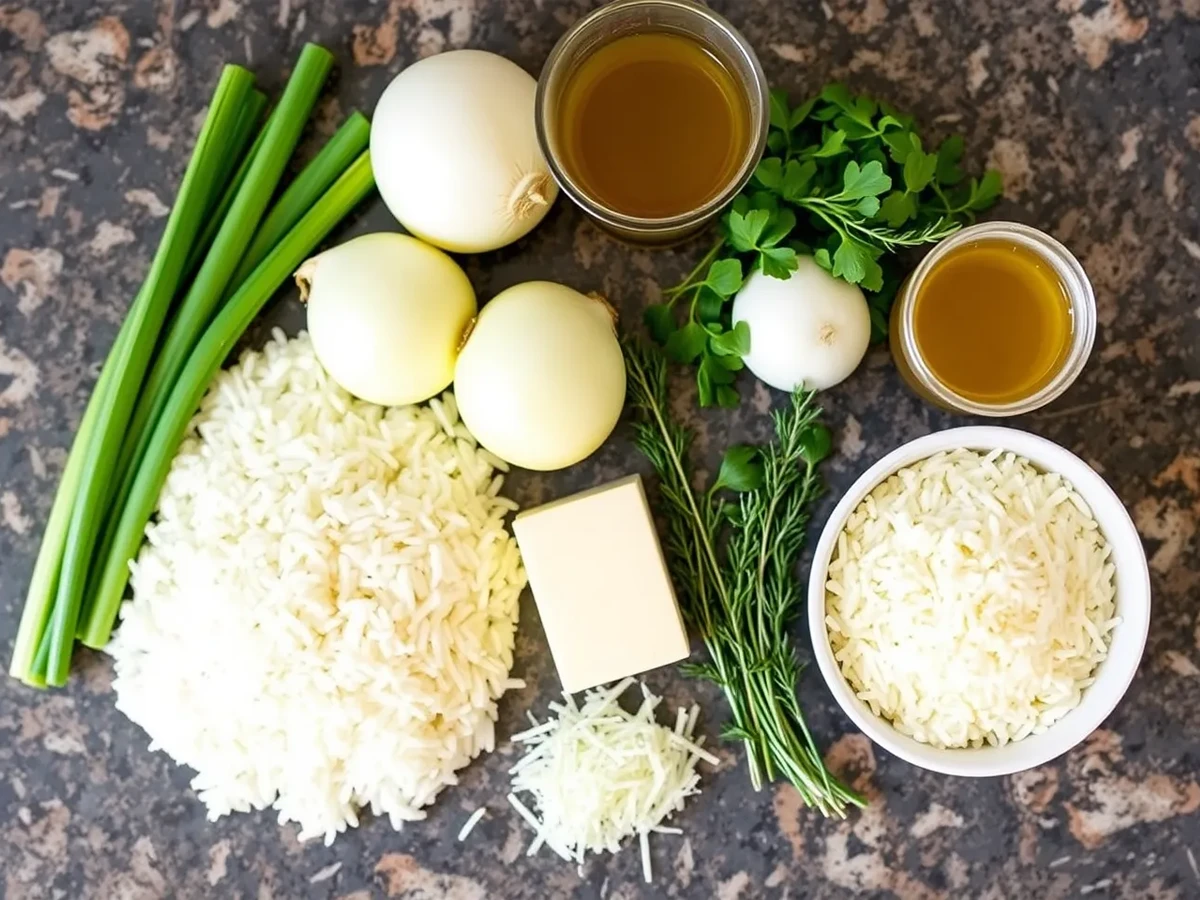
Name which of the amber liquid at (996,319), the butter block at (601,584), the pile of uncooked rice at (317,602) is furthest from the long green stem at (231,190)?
the amber liquid at (996,319)

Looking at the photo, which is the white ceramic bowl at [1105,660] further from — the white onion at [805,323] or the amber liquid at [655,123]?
the amber liquid at [655,123]

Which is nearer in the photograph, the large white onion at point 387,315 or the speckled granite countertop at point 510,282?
the large white onion at point 387,315

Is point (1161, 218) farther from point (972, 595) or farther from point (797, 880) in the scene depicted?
point (797, 880)

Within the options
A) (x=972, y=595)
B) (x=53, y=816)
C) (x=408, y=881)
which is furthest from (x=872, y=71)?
(x=53, y=816)

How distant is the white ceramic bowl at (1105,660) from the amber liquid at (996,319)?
57 mm

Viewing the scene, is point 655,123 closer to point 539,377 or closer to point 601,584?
point 539,377

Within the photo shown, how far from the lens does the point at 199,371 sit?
107 cm

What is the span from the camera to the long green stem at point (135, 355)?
3.48 ft

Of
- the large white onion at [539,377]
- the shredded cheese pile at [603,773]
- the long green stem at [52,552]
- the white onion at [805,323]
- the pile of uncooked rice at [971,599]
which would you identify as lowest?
the shredded cheese pile at [603,773]

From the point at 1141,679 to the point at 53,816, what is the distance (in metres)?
1.17

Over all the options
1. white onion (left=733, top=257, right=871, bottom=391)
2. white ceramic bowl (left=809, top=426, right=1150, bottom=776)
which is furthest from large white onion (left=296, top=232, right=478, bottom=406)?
white ceramic bowl (left=809, top=426, right=1150, bottom=776)

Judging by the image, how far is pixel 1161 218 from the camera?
1.14 m

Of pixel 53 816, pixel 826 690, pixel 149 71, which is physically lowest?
pixel 53 816

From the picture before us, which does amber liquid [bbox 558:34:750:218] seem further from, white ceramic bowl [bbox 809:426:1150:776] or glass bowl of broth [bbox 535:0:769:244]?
white ceramic bowl [bbox 809:426:1150:776]
